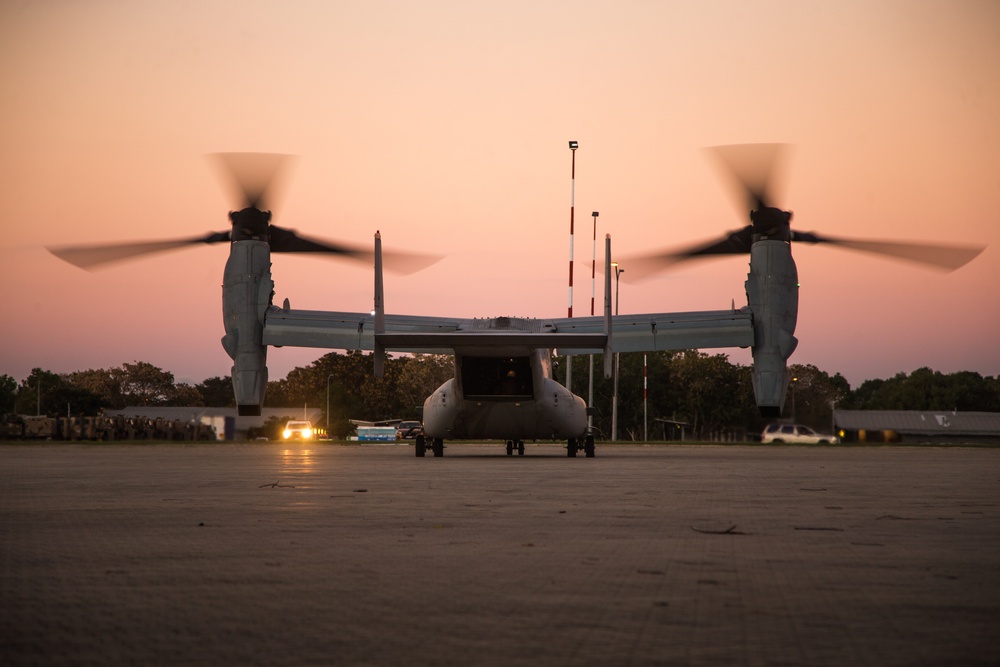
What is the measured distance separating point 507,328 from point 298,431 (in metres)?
36.4

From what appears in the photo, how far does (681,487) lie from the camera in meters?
13.2

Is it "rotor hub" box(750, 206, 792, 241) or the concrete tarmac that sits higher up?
"rotor hub" box(750, 206, 792, 241)

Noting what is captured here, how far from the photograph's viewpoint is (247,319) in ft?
93.2

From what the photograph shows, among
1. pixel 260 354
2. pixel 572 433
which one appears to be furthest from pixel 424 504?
pixel 260 354

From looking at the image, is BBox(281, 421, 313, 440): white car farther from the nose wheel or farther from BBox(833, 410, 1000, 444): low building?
BBox(833, 410, 1000, 444): low building

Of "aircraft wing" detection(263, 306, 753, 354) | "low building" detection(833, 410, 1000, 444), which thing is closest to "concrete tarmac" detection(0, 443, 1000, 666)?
"aircraft wing" detection(263, 306, 753, 354)

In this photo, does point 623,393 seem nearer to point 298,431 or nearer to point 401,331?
point 298,431

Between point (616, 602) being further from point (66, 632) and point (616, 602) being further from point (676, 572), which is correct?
point (66, 632)

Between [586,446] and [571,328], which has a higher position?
[571,328]

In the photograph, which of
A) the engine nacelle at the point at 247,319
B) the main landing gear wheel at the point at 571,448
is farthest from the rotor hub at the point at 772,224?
the engine nacelle at the point at 247,319

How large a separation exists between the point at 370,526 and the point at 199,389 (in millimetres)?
137104

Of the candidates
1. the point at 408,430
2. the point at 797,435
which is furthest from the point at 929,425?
the point at 408,430

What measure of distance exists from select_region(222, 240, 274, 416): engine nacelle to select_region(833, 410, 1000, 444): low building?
6547 centimetres

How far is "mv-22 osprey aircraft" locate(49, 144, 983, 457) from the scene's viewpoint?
83.9 ft
